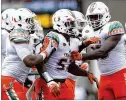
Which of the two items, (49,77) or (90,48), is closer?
(49,77)

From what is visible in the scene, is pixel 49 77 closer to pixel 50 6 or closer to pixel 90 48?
pixel 90 48

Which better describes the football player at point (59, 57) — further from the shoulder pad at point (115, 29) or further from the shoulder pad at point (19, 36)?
the shoulder pad at point (115, 29)

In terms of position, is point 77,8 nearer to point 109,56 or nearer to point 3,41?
point 3,41

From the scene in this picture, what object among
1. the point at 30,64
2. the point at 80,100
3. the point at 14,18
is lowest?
the point at 80,100

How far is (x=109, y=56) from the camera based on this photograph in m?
4.71

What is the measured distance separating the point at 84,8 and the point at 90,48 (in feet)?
2.30

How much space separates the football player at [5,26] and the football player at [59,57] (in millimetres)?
534

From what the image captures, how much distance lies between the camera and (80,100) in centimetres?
479

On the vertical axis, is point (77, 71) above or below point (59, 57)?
below

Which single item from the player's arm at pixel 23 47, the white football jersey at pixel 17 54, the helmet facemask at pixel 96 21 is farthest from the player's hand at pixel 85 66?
the player's arm at pixel 23 47

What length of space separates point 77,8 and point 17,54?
4.71 feet

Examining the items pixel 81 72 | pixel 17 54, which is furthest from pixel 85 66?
pixel 17 54

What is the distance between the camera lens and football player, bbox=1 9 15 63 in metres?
5.04

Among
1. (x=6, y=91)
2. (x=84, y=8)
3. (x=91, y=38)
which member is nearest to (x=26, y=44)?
(x=6, y=91)
